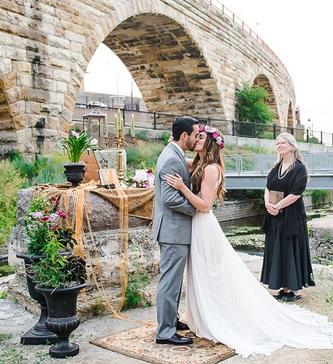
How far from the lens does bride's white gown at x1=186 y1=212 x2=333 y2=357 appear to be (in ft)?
13.4

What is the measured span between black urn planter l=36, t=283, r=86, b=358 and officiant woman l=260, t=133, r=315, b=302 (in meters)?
2.35

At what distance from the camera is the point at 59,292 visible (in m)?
3.90

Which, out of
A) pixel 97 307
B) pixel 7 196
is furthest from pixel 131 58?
pixel 97 307

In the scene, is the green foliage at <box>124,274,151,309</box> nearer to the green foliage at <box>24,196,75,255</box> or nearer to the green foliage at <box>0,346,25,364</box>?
the green foliage at <box>24,196,75,255</box>

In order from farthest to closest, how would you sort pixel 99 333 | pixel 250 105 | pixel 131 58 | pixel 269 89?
1. pixel 269 89
2. pixel 250 105
3. pixel 131 58
4. pixel 99 333

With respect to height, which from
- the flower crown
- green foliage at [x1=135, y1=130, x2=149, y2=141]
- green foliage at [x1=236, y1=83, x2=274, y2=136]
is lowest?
the flower crown

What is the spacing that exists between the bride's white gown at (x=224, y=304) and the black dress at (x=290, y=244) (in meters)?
1.24

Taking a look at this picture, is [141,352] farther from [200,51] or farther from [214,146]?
[200,51]

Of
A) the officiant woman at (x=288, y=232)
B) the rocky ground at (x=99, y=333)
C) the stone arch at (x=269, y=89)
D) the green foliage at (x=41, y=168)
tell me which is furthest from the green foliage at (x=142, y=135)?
the stone arch at (x=269, y=89)

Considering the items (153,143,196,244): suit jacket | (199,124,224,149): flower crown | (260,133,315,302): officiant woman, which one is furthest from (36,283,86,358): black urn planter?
(260,133,315,302): officiant woman

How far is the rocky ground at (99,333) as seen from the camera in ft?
12.5

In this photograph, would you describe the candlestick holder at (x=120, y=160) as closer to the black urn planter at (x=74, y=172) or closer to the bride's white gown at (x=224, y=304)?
the black urn planter at (x=74, y=172)

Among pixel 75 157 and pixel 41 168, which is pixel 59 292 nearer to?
pixel 75 157

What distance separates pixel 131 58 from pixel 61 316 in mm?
24056
